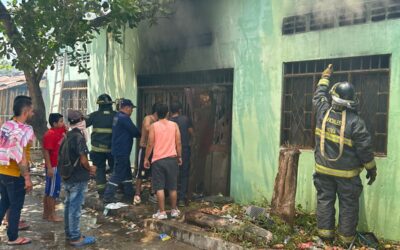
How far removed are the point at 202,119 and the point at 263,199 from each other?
1.76m

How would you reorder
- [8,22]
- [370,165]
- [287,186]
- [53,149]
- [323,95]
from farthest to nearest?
1. [8,22]
2. [53,149]
3. [287,186]
4. [323,95]
5. [370,165]

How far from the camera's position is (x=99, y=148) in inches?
293

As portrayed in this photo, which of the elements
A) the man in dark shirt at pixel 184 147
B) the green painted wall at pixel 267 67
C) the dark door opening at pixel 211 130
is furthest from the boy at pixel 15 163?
the green painted wall at pixel 267 67

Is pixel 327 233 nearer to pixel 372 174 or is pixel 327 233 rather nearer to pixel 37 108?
pixel 372 174

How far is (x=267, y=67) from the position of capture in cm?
660

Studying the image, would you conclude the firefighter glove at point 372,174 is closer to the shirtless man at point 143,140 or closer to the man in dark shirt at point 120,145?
the shirtless man at point 143,140

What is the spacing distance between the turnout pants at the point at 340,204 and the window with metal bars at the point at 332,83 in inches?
32.9

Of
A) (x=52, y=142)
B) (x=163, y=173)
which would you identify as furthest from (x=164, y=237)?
(x=52, y=142)

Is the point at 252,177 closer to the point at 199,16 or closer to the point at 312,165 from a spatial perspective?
the point at 312,165

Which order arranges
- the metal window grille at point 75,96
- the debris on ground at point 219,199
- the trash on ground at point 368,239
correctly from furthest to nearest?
the metal window grille at point 75,96 < the debris on ground at point 219,199 < the trash on ground at point 368,239

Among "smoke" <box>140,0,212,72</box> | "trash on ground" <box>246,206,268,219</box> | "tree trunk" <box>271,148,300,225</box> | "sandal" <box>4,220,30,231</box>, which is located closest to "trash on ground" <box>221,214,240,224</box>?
"trash on ground" <box>246,206,268,219</box>

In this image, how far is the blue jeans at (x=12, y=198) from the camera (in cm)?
504

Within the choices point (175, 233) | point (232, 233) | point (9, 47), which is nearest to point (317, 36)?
point (232, 233)

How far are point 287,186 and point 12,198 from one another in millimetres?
3678
